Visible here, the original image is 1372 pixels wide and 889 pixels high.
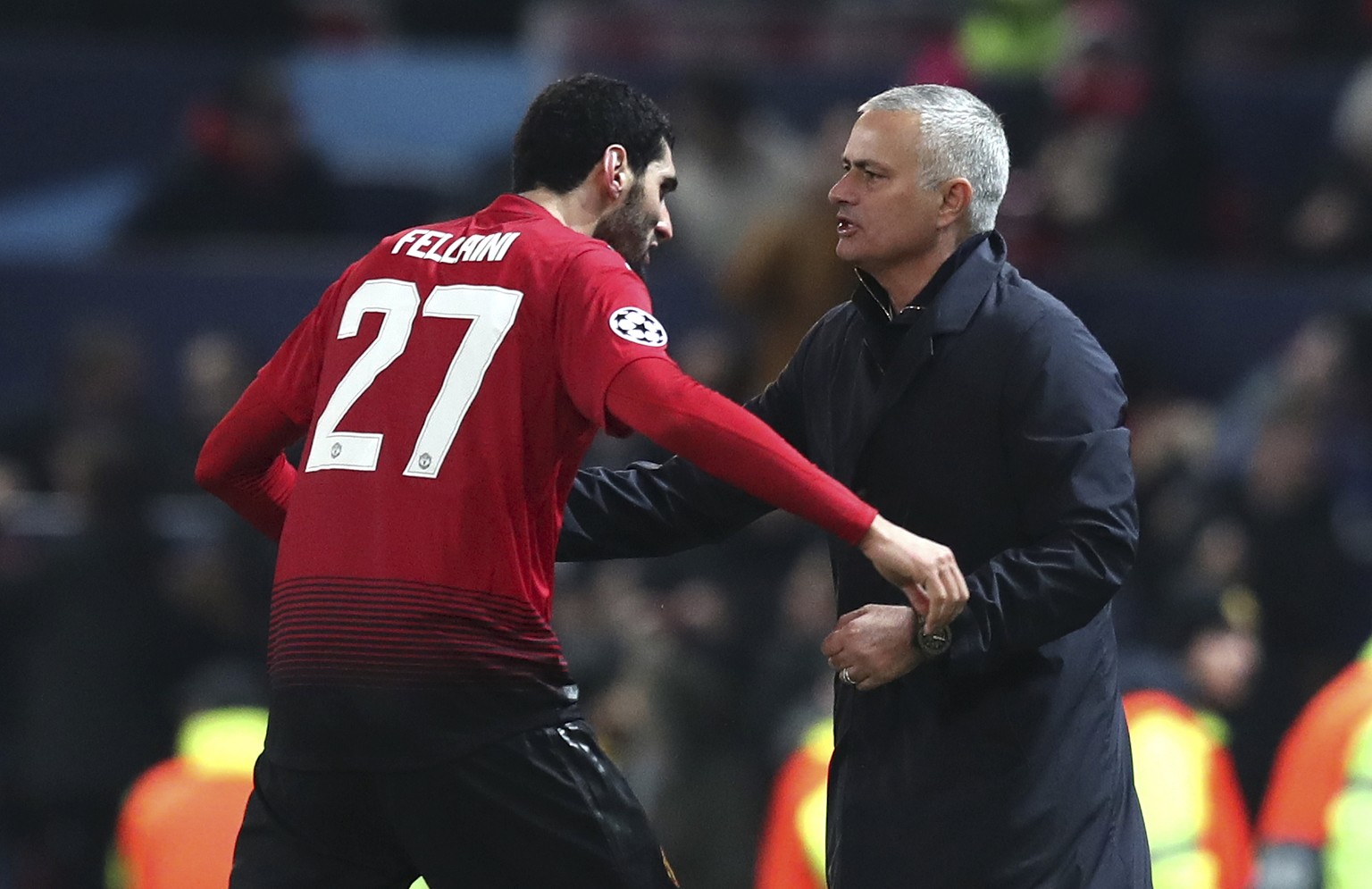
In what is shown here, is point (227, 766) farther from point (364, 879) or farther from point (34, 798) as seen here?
point (34, 798)

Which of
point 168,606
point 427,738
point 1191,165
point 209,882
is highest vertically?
point 427,738

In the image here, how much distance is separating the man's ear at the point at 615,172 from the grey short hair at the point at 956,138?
0.46m

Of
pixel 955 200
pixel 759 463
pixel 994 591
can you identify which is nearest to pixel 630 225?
pixel 955 200

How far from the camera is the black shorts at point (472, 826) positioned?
3865mm

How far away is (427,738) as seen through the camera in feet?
12.7

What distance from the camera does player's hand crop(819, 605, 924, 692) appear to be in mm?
3951

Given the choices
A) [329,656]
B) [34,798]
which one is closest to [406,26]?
[34,798]

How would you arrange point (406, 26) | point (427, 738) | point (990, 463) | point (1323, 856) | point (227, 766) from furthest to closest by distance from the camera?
1. point (406, 26)
2. point (227, 766)
3. point (1323, 856)
4. point (990, 463)
5. point (427, 738)

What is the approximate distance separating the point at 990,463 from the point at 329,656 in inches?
47.0

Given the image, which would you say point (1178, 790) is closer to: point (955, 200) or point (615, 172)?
point (955, 200)

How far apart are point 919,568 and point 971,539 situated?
1.42 feet

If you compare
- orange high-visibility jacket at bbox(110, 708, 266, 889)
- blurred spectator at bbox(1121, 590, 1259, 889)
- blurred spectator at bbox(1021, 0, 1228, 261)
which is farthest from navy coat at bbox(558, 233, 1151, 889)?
blurred spectator at bbox(1021, 0, 1228, 261)

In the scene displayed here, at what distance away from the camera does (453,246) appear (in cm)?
406

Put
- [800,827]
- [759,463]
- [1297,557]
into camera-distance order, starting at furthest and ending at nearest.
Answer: [1297,557]
[800,827]
[759,463]
